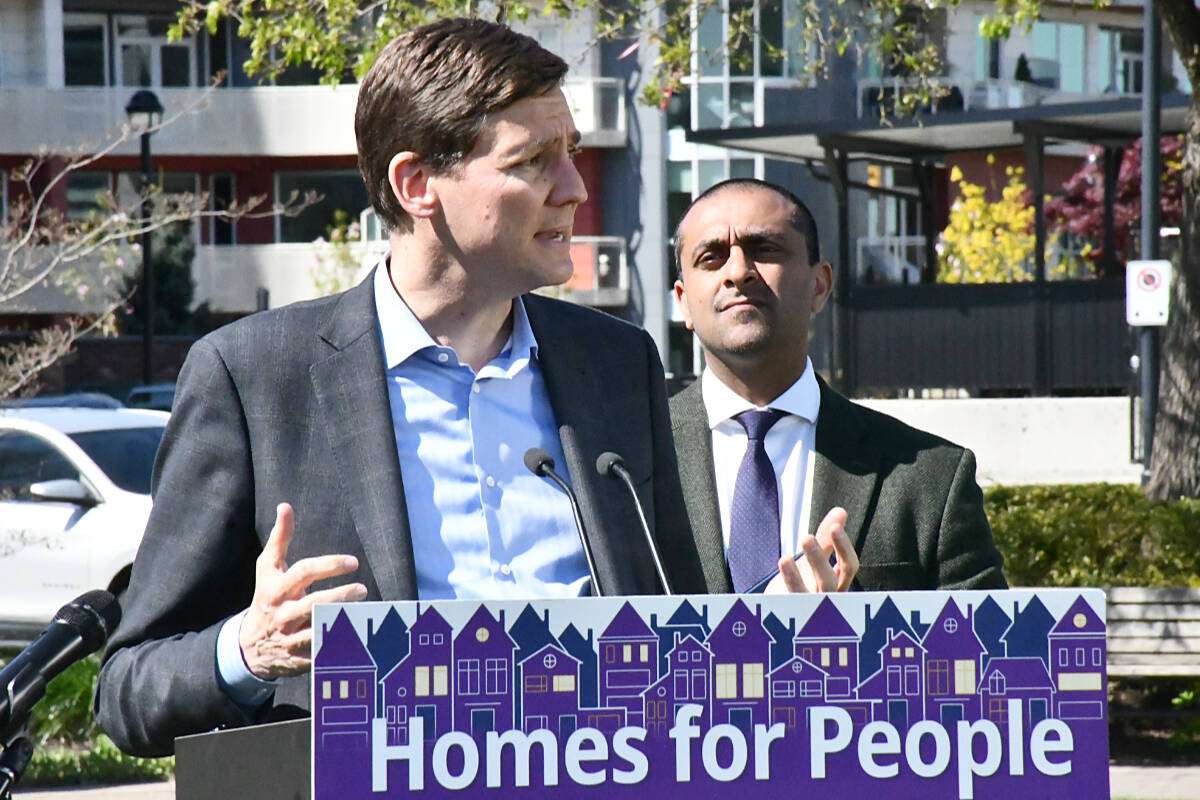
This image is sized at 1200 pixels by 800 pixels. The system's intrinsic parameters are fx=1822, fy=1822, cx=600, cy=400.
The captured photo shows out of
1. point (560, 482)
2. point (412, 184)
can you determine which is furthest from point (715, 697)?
point (412, 184)

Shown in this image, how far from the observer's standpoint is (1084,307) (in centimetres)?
2480

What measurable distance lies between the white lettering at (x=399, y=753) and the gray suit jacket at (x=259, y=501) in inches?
15.9

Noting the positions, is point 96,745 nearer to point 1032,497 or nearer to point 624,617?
point 1032,497

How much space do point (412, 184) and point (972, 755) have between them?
1.12m

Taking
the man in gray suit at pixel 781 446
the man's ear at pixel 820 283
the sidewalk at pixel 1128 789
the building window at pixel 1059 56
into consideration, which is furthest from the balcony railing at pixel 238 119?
the man in gray suit at pixel 781 446

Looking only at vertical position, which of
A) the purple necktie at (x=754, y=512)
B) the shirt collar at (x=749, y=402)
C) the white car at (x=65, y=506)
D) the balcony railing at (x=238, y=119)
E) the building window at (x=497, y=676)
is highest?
the balcony railing at (x=238, y=119)

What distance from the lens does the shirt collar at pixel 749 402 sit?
156 inches

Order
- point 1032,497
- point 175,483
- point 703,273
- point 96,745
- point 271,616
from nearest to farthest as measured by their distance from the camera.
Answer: point 271,616 < point 175,483 < point 703,273 < point 96,745 < point 1032,497

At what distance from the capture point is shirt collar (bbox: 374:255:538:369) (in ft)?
8.48

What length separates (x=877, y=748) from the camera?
202cm

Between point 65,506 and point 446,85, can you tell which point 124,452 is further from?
point 446,85

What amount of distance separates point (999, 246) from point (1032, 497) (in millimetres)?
21320

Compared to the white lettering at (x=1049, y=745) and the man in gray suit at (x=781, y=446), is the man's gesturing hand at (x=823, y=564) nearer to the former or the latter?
the white lettering at (x=1049, y=745)

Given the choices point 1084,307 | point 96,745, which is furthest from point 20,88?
point 96,745
